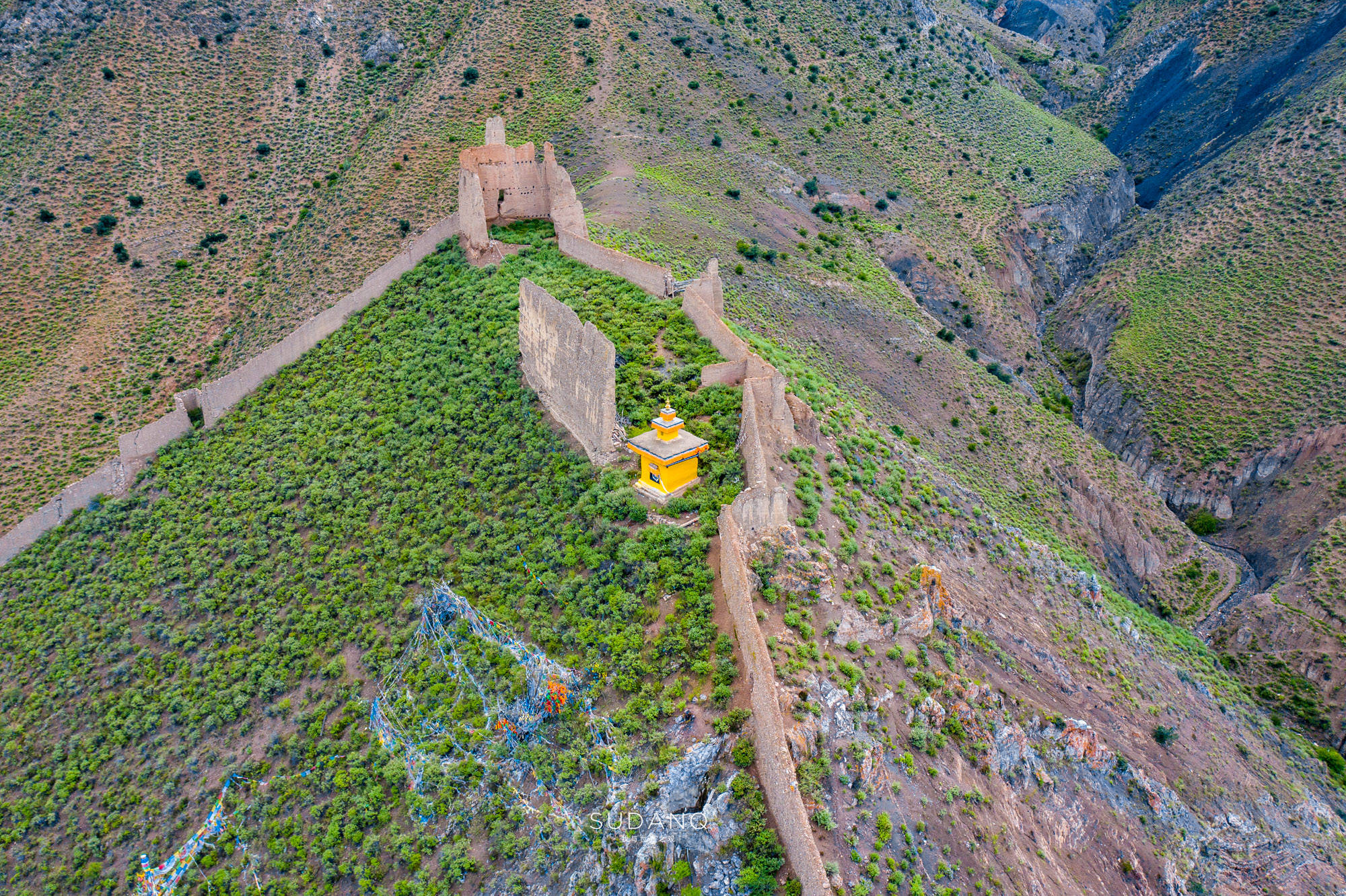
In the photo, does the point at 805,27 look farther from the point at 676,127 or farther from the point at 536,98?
the point at 536,98

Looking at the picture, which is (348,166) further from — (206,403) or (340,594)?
(340,594)

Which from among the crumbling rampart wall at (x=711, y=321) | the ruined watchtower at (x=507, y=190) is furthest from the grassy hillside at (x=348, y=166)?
the crumbling rampart wall at (x=711, y=321)

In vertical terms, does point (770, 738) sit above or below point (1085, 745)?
above

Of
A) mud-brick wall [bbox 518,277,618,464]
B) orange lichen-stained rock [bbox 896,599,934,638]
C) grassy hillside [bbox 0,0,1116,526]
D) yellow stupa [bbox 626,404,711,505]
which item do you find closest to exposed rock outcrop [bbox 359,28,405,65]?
grassy hillside [bbox 0,0,1116,526]

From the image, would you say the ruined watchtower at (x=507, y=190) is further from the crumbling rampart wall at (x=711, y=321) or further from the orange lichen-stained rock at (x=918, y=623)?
the orange lichen-stained rock at (x=918, y=623)

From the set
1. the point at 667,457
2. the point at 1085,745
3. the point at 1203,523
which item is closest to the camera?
the point at 667,457

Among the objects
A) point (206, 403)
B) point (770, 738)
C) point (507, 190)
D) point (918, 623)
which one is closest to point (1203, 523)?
point (918, 623)
